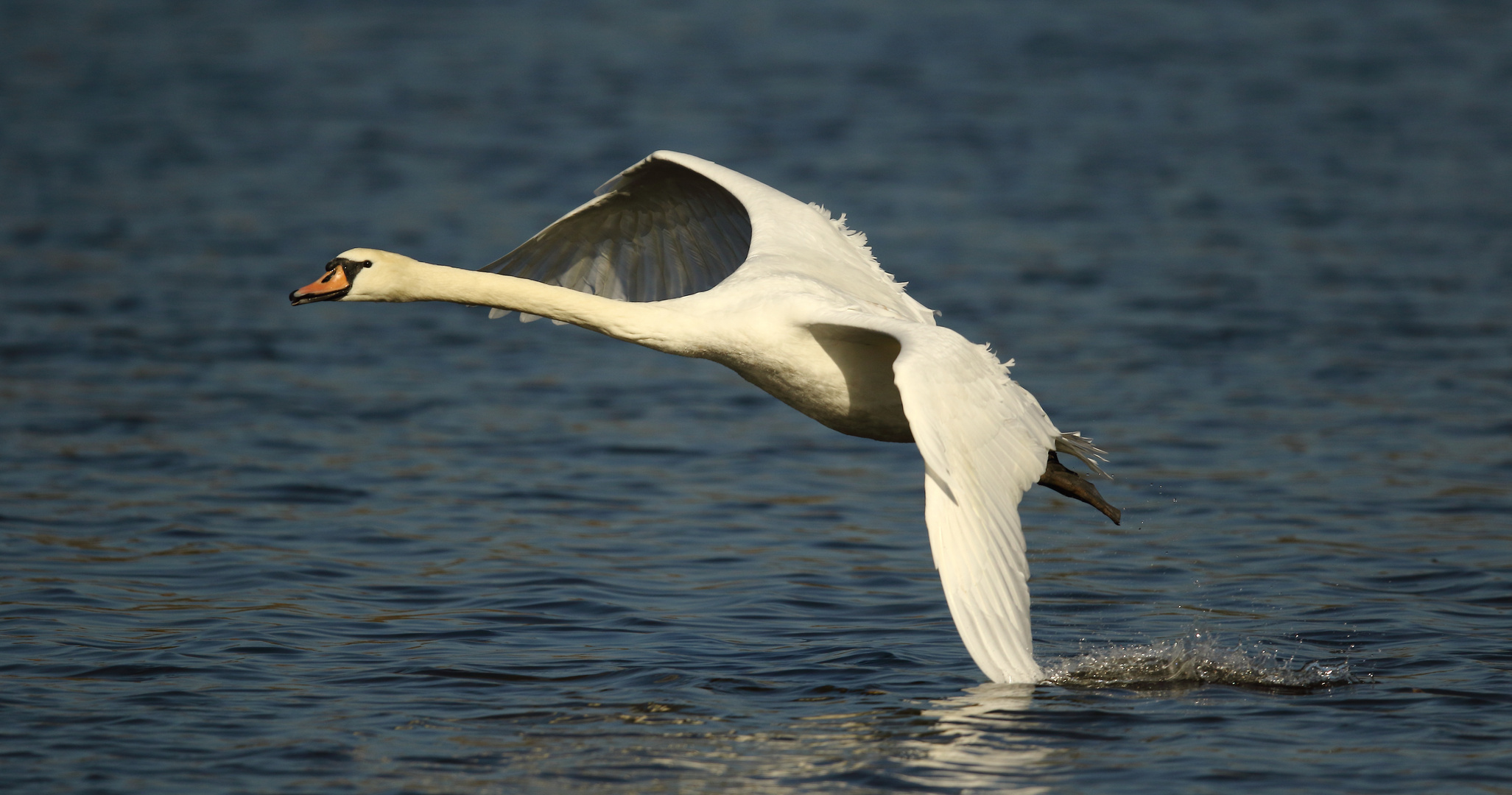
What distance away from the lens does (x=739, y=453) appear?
471 inches

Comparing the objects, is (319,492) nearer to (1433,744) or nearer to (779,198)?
(779,198)

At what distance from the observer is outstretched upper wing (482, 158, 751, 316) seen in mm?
9680

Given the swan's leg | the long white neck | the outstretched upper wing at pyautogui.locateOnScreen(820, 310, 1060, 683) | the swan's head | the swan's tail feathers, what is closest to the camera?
the outstretched upper wing at pyautogui.locateOnScreen(820, 310, 1060, 683)

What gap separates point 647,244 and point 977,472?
374 cm

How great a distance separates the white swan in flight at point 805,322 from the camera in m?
6.38

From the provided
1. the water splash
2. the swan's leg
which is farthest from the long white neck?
the water splash

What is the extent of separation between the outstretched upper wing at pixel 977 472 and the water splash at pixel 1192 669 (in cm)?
122

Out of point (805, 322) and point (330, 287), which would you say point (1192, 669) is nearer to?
point (805, 322)

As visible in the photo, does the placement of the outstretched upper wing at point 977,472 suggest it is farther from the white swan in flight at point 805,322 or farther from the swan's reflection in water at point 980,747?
the swan's reflection in water at point 980,747

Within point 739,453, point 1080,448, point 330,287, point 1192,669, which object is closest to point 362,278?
point 330,287

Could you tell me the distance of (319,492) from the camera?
35.4 ft

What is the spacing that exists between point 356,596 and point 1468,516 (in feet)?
21.7

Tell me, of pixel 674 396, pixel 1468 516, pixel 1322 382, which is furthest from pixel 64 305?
pixel 1468 516

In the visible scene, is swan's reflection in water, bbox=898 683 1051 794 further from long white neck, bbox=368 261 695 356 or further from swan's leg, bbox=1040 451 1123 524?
long white neck, bbox=368 261 695 356
